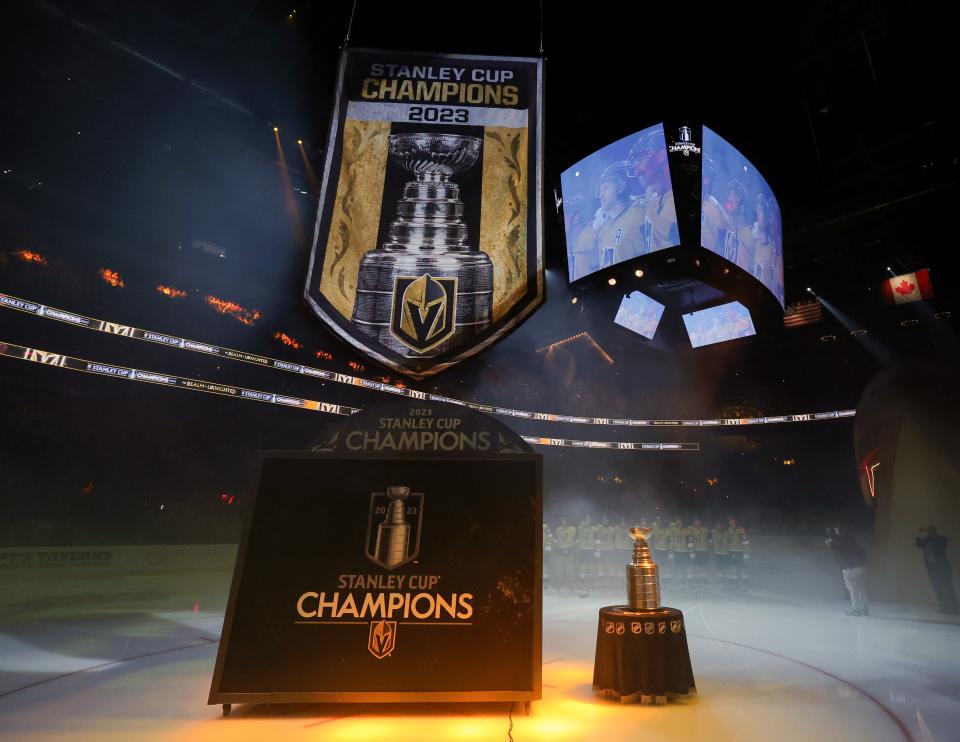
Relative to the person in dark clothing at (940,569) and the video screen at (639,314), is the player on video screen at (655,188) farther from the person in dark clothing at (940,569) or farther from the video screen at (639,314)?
the person in dark clothing at (940,569)

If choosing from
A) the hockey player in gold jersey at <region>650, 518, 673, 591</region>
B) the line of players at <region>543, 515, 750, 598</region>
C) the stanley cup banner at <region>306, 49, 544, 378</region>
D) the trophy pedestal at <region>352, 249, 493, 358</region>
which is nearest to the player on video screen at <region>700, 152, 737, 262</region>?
the stanley cup banner at <region>306, 49, 544, 378</region>

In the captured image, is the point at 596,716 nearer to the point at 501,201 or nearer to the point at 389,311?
the point at 389,311

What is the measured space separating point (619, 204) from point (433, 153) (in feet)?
13.9

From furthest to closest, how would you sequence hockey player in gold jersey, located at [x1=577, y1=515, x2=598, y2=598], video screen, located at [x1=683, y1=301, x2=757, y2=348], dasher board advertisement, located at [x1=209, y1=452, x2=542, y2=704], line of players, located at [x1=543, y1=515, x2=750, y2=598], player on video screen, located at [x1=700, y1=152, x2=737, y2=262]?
line of players, located at [x1=543, y1=515, x2=750, y2=598], hockey player in gold jersey, located at [x1=577, y1=515, x2=598, y2=598], video screen, located at [x1=683, y1=301, x2=757, y2=348], player on video screen, located at [x1=700, y1=152, x2=737, y2=262], dasher board advertisement, located at [x1=209, y1=452, x2=542, y2=704]

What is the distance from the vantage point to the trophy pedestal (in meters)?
2.63

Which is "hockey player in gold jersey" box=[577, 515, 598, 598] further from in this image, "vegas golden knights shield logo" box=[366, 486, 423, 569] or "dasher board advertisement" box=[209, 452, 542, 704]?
"vegas golden knights shield logo" box=[366, 486, 423, 569]

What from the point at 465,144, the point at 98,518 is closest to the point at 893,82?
the point at 465,144

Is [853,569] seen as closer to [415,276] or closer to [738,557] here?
[738,557]

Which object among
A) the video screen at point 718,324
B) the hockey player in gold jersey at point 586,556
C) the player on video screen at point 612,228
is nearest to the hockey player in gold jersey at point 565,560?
the hockey player in gold jersey at point 586,556

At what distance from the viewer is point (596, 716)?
2.58 metres

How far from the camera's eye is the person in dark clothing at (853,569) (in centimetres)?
726

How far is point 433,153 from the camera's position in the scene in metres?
3.06

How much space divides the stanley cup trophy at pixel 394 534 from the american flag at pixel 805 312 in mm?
15484

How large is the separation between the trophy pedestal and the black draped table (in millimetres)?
1977
